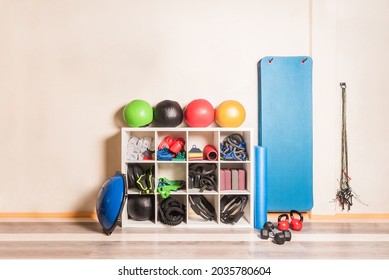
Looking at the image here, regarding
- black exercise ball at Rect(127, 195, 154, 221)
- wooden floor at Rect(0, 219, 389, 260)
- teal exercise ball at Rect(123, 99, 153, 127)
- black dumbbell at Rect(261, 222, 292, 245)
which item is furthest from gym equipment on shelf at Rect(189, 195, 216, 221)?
teal exercise ball at Rect(123, 99, 153, 127)

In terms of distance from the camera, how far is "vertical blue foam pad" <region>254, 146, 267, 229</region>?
3627 mm

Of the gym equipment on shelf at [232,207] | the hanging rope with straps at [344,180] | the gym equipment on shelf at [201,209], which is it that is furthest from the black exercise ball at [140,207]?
the hanging rope with straps at [344,180]

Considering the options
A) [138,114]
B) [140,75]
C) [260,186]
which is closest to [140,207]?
[138,114]

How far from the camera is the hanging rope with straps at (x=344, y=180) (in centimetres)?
406

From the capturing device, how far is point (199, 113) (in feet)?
12.1

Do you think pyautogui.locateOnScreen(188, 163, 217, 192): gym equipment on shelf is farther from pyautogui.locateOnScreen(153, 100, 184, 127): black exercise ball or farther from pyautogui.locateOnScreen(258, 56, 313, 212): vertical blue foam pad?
pyautogui.locateOnScreen(258, 56, 313, 212): vertical blue foam pad

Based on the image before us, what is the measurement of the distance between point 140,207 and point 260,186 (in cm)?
139

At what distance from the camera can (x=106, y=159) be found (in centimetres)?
410

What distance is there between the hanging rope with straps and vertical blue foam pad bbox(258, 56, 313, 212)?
420 millimetres

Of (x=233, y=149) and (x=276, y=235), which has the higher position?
(x=233, y=149)

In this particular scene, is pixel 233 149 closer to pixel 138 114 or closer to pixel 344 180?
pixel 138 114
